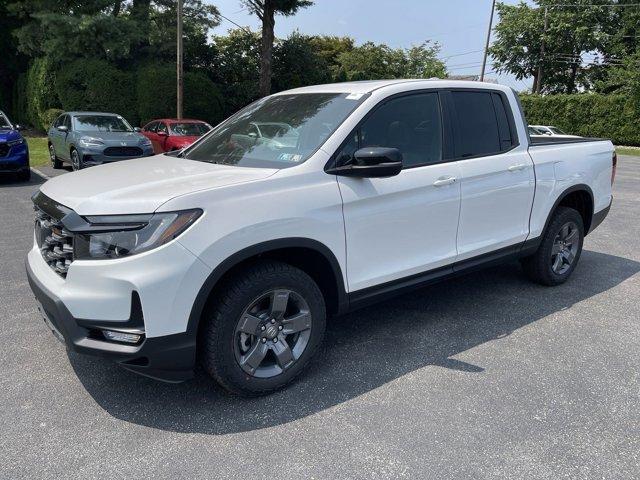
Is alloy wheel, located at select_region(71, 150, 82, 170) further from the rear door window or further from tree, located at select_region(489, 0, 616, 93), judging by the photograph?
tree, located at select_region(489, 0, 616, 93)

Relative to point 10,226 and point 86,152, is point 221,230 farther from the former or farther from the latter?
point 86,152

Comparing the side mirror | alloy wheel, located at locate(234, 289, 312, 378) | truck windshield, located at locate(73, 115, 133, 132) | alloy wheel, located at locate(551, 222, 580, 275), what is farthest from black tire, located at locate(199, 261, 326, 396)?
truck windshield, located at locate(73, 115, 133, 132)

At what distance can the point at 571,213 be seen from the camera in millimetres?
5105

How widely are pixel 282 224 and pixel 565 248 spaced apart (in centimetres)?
343

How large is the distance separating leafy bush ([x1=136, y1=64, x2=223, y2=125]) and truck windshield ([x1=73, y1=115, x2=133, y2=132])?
1136 centimetres

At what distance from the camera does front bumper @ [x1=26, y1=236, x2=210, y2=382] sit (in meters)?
2.62

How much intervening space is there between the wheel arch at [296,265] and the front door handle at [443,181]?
1015 millimetres

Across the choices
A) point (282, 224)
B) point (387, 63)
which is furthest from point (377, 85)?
point (387, 63)

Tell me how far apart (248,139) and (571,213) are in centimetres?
321

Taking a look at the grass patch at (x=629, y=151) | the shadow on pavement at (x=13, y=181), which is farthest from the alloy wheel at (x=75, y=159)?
the grass patch at (x=629, y=151)

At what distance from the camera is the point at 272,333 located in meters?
3.14

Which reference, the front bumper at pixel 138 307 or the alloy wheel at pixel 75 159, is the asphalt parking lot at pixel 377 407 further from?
the alloy wheel at pixel 75 159

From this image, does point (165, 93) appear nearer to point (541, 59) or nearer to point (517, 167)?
point (517, 167)

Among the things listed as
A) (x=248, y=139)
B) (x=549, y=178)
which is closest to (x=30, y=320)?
(x=248, y=139)
